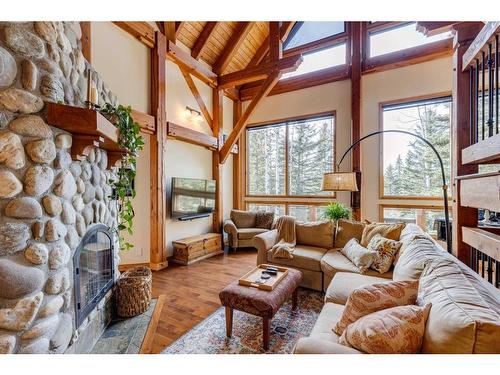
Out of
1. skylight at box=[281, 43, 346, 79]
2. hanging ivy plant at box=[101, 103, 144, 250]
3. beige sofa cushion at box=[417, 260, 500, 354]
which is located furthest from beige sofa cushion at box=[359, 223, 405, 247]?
skylight at box=[281, 43, 346, 79]

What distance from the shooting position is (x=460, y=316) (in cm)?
92

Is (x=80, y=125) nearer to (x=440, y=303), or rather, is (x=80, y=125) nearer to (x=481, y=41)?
(x=440, y=303)

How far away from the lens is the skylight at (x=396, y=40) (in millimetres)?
4420

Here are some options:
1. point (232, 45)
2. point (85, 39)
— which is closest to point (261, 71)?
point (232, 45)

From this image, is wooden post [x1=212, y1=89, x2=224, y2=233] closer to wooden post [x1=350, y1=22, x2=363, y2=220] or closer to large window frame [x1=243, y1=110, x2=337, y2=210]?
large window frame [x1=243, y1=110, x2=337, y2=210]

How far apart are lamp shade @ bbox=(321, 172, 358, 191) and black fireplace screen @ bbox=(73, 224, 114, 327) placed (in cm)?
272

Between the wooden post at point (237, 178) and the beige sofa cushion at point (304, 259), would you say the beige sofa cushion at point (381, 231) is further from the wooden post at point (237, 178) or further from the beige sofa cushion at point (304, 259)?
the wooden post at point (237, 178)

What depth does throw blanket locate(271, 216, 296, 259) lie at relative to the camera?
123 inches

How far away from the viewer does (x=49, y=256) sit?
4.27 feet

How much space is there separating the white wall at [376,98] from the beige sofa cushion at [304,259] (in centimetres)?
219
